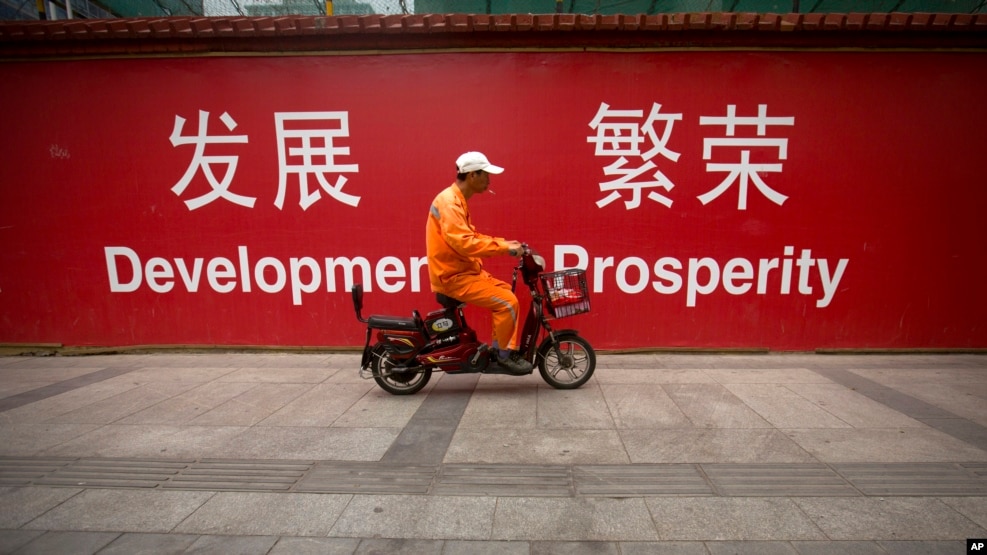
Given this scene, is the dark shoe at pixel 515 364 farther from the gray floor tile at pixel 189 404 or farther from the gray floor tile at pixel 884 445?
the gray floor tile at pixel 189 404

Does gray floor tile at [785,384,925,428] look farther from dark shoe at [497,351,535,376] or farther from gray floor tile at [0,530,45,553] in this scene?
gray floor tile at [0,530,45,553]

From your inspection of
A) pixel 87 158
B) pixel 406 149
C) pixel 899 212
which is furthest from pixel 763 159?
pixel 87 158

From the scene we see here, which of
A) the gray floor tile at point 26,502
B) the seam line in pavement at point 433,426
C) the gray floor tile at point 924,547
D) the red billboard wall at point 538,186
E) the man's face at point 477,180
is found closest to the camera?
the gray floor tile at point 924,547

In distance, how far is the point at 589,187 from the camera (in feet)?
16.8

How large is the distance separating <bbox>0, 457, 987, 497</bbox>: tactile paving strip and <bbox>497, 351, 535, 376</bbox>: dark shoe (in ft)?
3.83

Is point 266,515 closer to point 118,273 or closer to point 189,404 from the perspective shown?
point 189,404

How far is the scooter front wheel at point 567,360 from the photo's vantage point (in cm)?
414

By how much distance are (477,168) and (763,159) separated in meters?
3.46

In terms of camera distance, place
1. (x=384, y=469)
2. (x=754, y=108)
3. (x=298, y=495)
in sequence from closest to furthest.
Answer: (x=298, y=495) < (x=384, y=469) < (x=754, y=108)

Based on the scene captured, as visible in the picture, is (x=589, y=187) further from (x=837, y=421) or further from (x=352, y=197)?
(x=837, y=421)

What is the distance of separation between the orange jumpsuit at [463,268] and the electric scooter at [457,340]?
0.18m

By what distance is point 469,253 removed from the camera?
3.66 meters

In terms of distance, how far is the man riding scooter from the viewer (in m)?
3.66

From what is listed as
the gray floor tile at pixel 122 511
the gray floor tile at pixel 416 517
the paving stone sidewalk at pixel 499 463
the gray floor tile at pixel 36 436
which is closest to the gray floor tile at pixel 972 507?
the paving stone sidewalk at pixel 499 463
